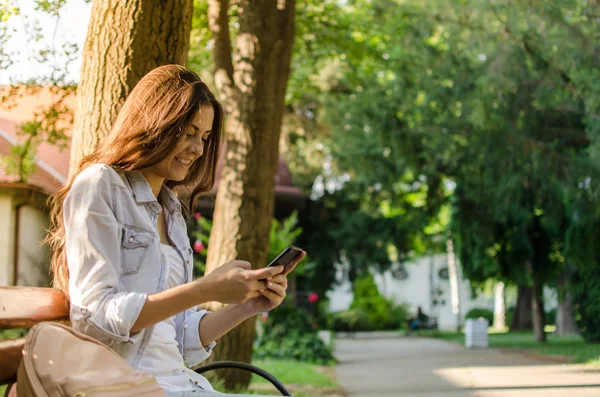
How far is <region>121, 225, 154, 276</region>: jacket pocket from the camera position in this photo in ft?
10.2

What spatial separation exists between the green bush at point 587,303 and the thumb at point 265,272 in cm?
2190

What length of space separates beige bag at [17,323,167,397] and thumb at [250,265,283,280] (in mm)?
419

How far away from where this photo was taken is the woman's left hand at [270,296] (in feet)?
10.7

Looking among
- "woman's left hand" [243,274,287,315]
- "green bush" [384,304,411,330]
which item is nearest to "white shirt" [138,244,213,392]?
"woman's left hand" [243,274,287,315]

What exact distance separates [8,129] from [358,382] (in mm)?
8180

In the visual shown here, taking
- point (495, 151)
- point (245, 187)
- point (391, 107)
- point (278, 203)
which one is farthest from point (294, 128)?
point (245, 187)

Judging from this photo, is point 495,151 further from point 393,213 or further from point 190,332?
point 190,332

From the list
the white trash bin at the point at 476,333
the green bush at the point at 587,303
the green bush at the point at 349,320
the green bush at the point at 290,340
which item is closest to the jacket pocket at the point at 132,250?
the green bush at the point at 290,340

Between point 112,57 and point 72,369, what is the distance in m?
3.36

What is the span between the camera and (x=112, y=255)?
3.02 m

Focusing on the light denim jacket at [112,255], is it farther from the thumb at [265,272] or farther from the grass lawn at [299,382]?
the grass lawn at [299,382]

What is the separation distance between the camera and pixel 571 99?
20.2m

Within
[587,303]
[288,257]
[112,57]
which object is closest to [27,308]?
[288,257]

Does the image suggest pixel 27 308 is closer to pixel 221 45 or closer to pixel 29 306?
pixel 29 306
